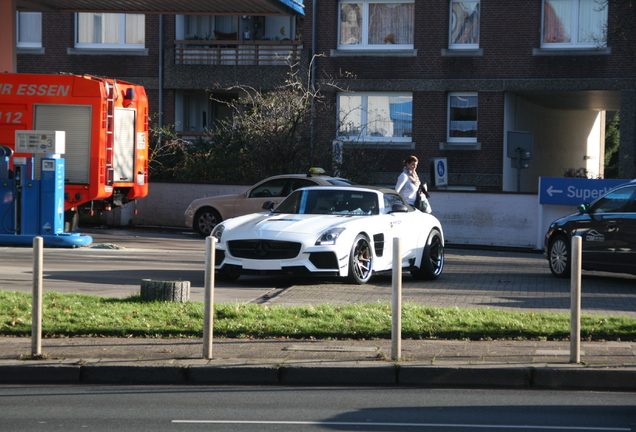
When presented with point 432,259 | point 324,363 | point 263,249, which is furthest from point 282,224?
point 324,363

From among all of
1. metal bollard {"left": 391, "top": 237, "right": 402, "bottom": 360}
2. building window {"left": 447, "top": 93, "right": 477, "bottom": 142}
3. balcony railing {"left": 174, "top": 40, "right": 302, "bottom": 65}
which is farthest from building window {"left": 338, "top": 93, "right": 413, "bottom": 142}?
metal bollard {"left": 391, "top": 237, "right": 402, "bottom": 360}

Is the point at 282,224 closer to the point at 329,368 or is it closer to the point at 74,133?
the point at 329,368

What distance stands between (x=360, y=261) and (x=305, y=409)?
6.15 metres

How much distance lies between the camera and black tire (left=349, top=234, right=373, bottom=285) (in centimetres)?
1256

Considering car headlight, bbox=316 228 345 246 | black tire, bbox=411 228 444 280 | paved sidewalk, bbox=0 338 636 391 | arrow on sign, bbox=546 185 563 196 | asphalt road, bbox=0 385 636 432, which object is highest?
arrow on sign, bbox=546 185 563 196

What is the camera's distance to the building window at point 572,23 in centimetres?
3020

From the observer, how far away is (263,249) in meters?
12.5

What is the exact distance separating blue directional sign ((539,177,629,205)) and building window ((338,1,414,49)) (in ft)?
37.4

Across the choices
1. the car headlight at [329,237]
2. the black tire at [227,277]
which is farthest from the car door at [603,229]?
the black tire at [227,277]

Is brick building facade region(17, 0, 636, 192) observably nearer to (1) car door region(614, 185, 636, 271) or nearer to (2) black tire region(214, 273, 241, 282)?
(1) car door region(614, 185, 636, 271)

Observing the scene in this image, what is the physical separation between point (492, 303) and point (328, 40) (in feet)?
73.0

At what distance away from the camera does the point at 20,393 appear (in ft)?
24.0

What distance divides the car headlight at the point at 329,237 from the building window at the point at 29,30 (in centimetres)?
2453

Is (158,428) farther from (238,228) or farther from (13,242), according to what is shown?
(13,242)
